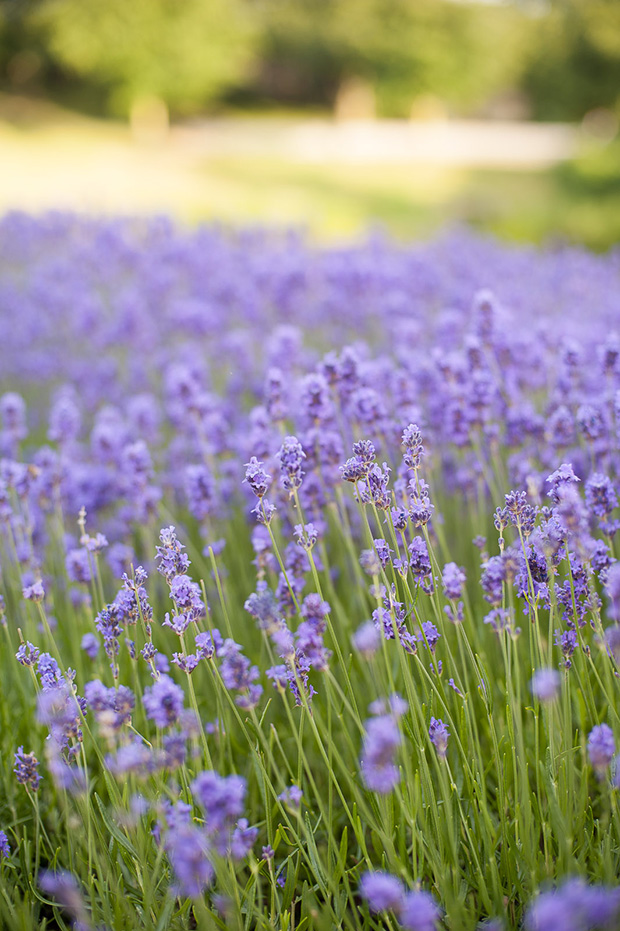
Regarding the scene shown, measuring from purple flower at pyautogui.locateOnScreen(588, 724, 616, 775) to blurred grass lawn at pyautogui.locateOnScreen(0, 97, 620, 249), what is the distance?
9715 millimetres

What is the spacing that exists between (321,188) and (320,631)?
66.8ft

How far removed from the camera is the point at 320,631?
5.12ft

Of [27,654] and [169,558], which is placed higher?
[169,558]

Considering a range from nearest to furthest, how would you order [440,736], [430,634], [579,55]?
1. [440,736]
2. [430,634]
3. [579,55]

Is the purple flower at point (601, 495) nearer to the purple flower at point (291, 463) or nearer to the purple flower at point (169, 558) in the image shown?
the purple flower at point (291, 463)

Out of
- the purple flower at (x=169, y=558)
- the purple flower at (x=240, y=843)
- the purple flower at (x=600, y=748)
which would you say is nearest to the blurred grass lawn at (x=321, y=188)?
the purple flower at (x=169, y=558)

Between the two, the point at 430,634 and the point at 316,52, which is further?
the point at 316,52

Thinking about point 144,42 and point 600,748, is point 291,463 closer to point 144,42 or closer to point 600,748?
point 600,748

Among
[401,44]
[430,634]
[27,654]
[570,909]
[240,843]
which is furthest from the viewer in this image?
[401,44]

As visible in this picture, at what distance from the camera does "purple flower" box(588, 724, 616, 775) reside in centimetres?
121

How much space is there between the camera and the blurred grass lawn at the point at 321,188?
44.8ft

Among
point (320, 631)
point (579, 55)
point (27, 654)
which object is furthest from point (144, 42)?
point (320, 631)

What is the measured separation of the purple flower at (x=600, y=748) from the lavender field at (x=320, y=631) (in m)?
0.01

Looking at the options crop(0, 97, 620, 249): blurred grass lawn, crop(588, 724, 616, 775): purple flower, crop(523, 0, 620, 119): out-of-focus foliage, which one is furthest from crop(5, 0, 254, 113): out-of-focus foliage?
crop(588, 724, 616, 775): purple flower
